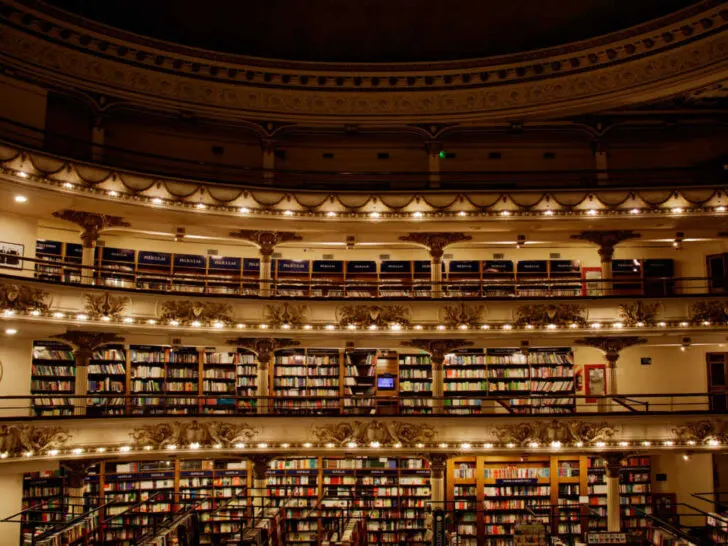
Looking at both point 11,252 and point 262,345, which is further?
point 262,345

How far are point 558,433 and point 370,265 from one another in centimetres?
582

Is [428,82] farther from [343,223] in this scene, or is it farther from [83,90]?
[83,90]

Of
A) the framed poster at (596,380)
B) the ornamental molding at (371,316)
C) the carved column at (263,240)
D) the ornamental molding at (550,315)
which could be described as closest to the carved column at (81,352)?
the carved column at (263,240)

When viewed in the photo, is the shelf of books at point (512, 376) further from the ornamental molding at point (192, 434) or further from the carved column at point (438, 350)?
the ornamental molding at point (192, 434)

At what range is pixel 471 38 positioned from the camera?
17.1 m

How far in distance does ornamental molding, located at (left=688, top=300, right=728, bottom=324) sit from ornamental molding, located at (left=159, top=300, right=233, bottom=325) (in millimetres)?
9381

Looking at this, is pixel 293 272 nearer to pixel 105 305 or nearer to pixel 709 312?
pixel 105 305

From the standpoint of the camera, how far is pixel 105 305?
14016mm

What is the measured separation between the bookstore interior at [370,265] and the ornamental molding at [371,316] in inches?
2.3

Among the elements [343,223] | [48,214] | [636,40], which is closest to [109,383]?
[48,214]

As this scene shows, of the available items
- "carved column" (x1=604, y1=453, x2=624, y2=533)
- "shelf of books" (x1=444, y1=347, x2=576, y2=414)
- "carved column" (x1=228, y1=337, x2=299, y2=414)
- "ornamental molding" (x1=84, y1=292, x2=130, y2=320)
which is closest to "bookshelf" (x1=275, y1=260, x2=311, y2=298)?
"carved column" (x1=228, y1=337, x2=299, y2=414)

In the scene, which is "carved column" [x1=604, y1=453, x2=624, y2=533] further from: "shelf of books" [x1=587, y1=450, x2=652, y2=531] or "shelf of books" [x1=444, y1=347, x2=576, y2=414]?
"shelf of books" [x1=444, y1=347, x2=576, y2=414]

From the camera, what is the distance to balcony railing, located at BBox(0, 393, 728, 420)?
14766mm

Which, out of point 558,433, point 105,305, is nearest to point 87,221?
point 105,305
